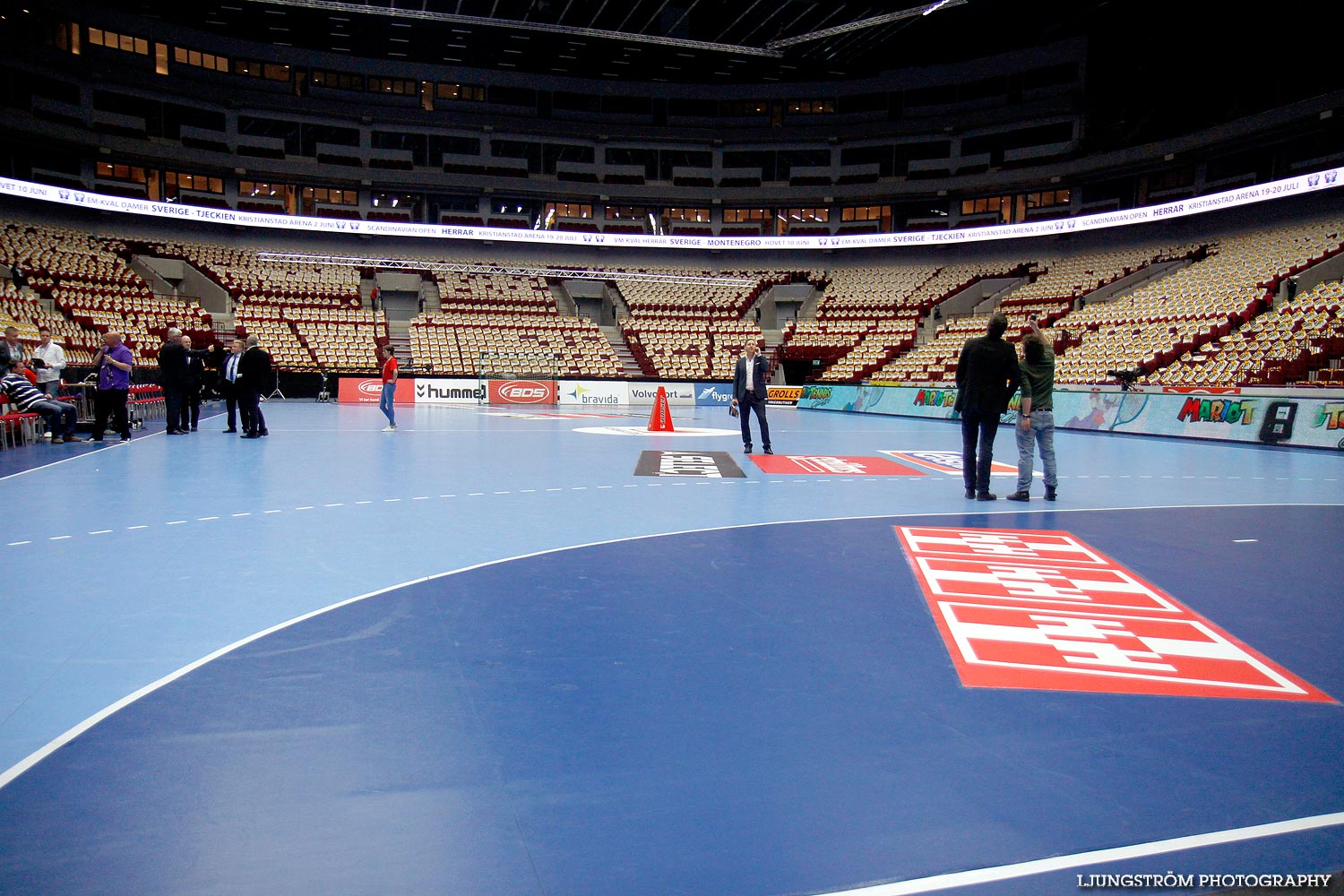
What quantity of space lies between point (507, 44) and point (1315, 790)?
1901 inches

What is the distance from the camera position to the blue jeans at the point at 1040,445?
28.6 feet

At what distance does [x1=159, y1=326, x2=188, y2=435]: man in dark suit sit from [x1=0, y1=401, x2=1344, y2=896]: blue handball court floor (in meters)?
8.32

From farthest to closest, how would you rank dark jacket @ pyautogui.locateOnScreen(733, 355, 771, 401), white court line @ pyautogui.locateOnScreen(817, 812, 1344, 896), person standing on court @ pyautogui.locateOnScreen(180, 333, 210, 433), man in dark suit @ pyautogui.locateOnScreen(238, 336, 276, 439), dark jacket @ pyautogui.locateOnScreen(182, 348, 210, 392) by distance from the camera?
person standing on court @ pyautogui.locateOnScreen(180, 333, 210, 433) < dark jacket @ pyautogui.locateOnScreen(182, 348, 210, 392) < man in dark suit @ pyautogui.locateOnScreen(238, 336, 276, 439) < dark jacket @ pyautogui.locateOnScreen(733, 355, 771, 401) < white court line @ pyautogui.locateOnScreen(817, 812, 1344, 896)

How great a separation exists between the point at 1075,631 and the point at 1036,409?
4.92 metres

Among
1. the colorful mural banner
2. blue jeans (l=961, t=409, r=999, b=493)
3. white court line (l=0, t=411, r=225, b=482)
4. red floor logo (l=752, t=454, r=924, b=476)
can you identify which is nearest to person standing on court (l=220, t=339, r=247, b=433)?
white court line (l=0, t=411, r=225, b=482)

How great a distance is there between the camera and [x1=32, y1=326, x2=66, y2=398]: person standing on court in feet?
45.1

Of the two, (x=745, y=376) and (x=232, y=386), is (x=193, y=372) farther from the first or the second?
(x=745, y=376)

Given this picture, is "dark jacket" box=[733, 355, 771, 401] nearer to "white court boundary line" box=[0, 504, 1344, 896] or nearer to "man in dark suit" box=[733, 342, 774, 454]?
"man in dark suit" box=[733, 342, 774, 454]

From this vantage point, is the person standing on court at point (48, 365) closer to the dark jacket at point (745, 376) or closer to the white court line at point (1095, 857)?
the dark jacket at point (745, 376)

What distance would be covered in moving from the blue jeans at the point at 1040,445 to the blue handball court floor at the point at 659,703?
1.37 metres

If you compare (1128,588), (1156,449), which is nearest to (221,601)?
(1128,588)

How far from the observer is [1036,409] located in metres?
8.73

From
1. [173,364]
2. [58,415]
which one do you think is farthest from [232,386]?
[58,415]

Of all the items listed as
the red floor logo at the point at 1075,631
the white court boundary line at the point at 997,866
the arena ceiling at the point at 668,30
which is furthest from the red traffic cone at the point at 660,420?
the arena ceiling at the point at 668,30
